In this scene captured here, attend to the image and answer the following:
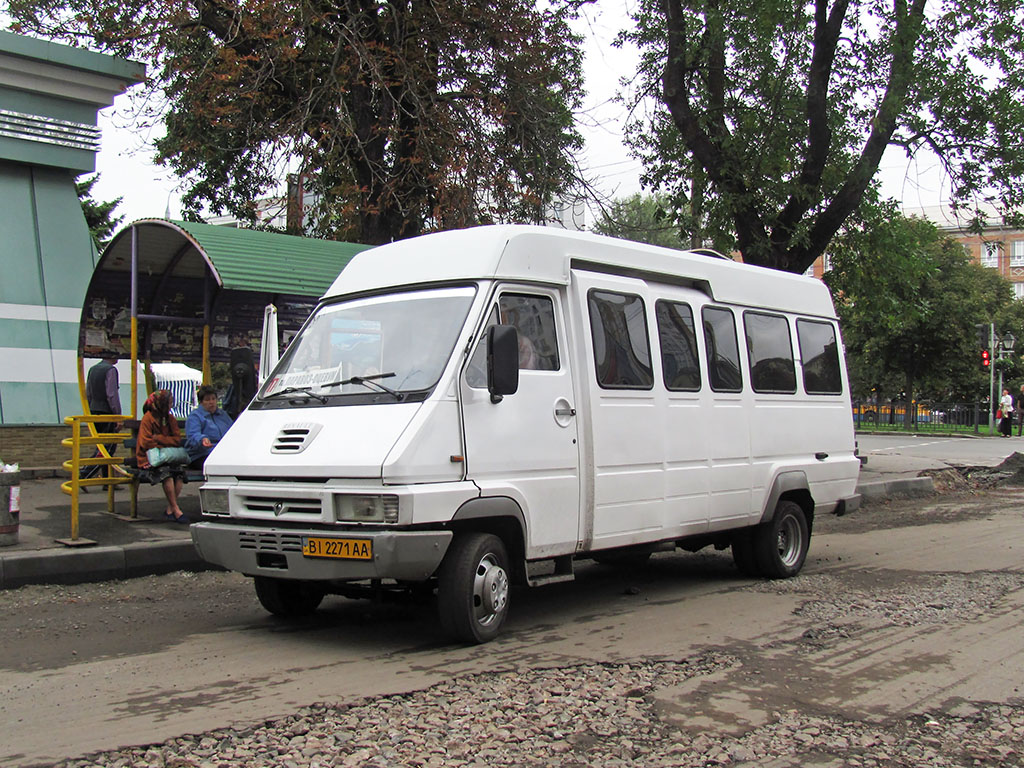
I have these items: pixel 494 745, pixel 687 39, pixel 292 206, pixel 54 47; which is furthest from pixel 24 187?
pixel 494 745

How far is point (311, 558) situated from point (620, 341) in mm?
2735

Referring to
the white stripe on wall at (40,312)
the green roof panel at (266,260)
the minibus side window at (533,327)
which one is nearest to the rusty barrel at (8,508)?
the green roof panel at (266,260)

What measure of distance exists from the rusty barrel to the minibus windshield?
304 cm

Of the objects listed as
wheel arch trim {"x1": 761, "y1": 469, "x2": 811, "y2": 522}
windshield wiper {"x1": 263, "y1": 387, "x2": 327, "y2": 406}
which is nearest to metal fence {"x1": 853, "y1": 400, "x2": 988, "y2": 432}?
wheel arch trim {"x1": 761, "y1": 469, "x2": 811, "y2": 522}

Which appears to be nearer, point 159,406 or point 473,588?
point 473,588

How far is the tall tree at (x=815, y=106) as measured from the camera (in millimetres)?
14625

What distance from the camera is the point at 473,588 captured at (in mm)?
5934

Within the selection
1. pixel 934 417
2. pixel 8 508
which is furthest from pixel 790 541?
pixel 934 417

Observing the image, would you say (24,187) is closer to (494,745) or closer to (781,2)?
(781,2)

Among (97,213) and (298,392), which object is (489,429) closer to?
(298,392)

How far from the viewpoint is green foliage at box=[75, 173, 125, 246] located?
26.9 metres

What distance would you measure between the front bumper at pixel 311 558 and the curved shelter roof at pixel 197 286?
4.48 m

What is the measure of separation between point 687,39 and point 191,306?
857 centimetres

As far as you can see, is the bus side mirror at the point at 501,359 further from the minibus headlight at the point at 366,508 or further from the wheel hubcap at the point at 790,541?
the wheel hubcap at the point at 790,541
